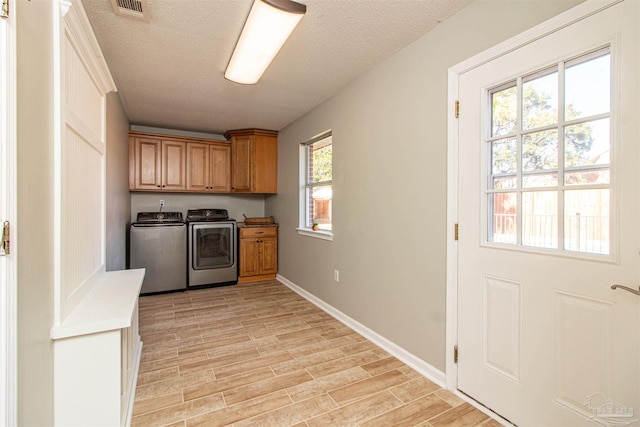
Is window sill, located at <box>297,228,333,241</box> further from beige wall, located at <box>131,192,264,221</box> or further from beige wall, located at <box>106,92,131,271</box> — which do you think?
beige wall, located at <box>106,92,131,271</box>

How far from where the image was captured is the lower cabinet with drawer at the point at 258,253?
459cm

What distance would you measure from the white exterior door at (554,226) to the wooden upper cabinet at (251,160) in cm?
345

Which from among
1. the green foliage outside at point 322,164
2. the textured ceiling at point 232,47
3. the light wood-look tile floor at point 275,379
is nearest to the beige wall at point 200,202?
the textured ceiling at point 232,47

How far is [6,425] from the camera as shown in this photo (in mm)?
852

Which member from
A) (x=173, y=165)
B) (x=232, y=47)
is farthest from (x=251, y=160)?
(x=232, y=47)

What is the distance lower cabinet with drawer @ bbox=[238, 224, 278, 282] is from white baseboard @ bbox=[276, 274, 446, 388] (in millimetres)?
1210

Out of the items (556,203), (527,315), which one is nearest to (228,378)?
(527,315)

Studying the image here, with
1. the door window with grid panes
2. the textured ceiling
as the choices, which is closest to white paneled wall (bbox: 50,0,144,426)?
the textured ceiling

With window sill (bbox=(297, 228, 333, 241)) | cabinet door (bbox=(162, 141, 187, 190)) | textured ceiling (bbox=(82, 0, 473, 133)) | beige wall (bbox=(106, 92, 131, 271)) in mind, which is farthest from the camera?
cabinet door (bbox=(162, 141, 187, 190))

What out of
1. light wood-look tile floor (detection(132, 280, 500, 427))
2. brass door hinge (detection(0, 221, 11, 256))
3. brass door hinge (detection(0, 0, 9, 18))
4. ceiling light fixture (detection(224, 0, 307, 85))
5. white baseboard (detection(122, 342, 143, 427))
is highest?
ceiling light fixture (detection(224, 0, 307, 85))

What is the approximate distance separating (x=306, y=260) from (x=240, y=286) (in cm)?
126

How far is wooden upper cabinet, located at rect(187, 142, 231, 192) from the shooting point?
14.9ft

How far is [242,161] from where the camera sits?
4727 mm

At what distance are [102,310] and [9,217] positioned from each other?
2.57ft
